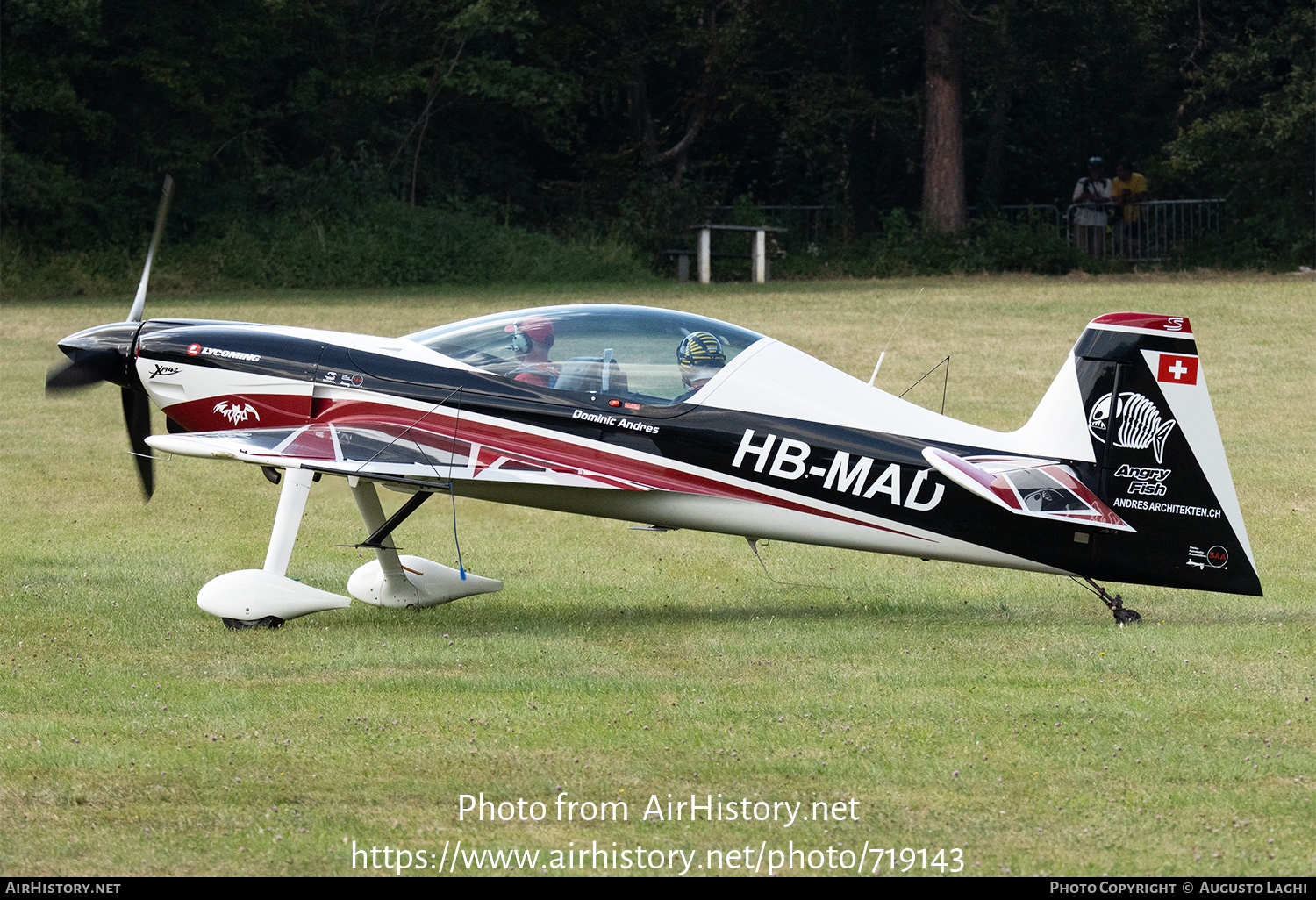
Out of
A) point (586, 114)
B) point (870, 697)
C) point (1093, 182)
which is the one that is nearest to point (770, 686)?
point (870, 697)

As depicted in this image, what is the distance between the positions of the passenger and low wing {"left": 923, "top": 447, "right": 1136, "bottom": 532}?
136 centimetres

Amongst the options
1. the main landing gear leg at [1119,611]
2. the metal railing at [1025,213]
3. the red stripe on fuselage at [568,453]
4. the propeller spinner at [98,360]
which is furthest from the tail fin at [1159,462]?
the metal railing at [1025,213]

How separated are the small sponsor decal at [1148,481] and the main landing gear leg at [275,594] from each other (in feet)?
15.3

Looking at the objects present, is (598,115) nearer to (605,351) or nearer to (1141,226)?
(1141,226)

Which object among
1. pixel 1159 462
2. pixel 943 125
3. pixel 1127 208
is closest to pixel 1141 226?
pixel 1127 208

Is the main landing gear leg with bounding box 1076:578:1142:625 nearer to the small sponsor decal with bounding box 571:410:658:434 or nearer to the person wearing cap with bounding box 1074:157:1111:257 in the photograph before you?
the small sponsor decal with bounding box 571:410:658:434

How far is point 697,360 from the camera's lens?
923cm

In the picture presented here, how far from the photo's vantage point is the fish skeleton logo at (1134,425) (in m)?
8.81

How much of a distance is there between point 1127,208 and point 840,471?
2770 centimetres

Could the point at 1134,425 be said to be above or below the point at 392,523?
above

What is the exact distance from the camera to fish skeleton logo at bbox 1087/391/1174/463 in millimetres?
8812

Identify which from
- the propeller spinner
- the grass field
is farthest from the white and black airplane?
the grass field

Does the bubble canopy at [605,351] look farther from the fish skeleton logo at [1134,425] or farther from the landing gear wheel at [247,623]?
the fish skeleton logo at [1134,425]

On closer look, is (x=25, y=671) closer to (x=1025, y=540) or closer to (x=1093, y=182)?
(x=1025, y=540)
